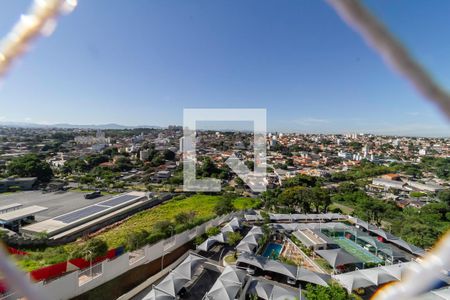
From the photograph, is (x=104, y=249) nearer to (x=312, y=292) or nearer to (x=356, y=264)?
(x=312, y=292)

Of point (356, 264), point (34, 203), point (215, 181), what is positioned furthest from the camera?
point (215, 181)

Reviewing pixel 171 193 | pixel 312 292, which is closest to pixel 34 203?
pixel 171 193

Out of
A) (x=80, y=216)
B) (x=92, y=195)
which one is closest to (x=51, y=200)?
(x=92, y=195)

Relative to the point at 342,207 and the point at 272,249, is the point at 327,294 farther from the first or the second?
the point at 342,207

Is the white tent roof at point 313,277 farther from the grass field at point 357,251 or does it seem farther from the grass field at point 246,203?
the grass field at point 246,203

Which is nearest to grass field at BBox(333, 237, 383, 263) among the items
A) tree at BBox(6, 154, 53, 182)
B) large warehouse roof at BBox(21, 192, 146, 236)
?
large warehouse roof at BBox(21, 192, 146, 236)

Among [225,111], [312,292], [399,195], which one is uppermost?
[225,111]

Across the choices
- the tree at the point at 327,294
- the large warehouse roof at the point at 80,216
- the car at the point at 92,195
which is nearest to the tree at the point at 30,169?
the car at the point at 92,195

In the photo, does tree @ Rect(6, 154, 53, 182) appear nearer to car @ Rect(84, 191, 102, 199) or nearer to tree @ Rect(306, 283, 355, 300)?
car @ Rect(84, 191, 102, 199)
